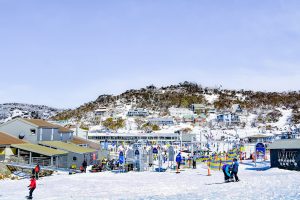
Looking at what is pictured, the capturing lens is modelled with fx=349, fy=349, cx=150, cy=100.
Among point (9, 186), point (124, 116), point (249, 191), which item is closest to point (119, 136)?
point (124, 116)

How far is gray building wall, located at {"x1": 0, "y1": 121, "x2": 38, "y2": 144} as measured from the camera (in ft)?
140

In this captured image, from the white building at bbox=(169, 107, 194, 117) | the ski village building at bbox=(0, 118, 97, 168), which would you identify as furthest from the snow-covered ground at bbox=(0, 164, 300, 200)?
the white building at bbox=(169, 107, 194, 117)

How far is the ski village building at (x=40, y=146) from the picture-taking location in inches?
1419

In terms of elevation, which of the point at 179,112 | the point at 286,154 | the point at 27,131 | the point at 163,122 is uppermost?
the point at 179,112

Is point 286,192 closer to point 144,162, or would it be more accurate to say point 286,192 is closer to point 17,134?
point 144,162

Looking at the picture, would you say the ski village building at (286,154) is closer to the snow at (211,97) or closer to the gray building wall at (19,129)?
the gray building wall at (19,129)

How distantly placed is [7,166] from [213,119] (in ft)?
352

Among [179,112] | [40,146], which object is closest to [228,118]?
[179,112]

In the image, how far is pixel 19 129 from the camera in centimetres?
4362

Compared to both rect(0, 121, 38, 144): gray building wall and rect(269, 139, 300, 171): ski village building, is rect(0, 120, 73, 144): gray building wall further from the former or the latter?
rect(269, 139, 300, 171): ski village building

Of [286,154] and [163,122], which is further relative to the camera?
[163,122]

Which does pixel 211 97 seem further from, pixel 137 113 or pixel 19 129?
pixel 19 129

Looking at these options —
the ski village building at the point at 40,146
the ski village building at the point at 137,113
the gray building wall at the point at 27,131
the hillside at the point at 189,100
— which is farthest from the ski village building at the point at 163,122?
the gray building wall at the point at 27,131

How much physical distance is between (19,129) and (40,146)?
17.5 ft
